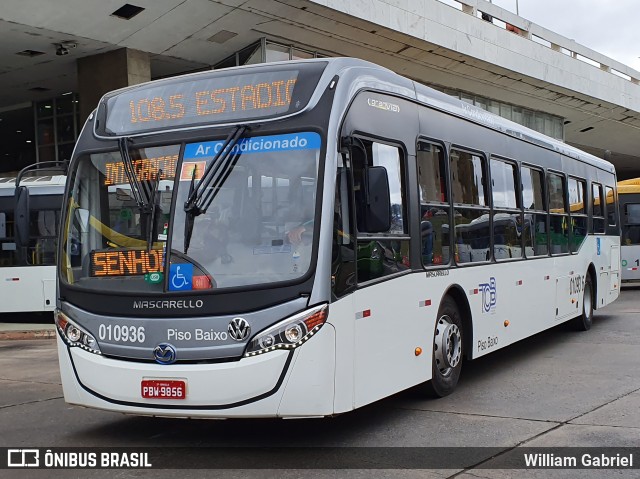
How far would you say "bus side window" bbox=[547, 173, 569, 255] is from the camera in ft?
39.5

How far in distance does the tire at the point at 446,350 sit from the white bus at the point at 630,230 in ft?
62.1

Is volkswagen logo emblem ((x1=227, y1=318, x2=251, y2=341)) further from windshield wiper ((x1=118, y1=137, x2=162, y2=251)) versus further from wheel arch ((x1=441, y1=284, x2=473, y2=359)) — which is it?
wheel arch ((x1=441, y1=284, x2=473, y2=359))

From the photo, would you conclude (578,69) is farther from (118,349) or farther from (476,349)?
(118,349)

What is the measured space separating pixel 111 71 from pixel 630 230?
54.0ft

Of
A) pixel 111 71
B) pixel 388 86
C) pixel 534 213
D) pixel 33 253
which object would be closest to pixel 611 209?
pixel 534 213

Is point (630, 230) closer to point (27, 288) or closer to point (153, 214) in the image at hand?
point (27, 288)

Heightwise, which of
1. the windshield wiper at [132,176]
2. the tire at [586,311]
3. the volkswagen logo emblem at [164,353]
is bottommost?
the tire at [586,311]

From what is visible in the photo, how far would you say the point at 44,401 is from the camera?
8906mm

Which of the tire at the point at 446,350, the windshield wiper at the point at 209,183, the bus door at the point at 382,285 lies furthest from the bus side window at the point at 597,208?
the windshield wiper at the point at 209,183

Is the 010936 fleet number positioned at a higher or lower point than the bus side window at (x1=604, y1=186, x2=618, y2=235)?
lower

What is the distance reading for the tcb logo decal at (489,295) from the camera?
30.0 feet

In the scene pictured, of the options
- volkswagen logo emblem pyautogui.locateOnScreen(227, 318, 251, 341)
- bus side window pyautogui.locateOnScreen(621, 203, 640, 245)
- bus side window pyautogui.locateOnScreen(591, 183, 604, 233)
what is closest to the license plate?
volkswagen logo emblem pyautogui.locateOnScreen(227, 318, 251, 341)

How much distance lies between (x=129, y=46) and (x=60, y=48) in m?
1.78

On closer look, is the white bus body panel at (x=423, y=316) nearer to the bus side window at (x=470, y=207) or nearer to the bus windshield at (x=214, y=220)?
the bus side window at (x=470, y=207)
